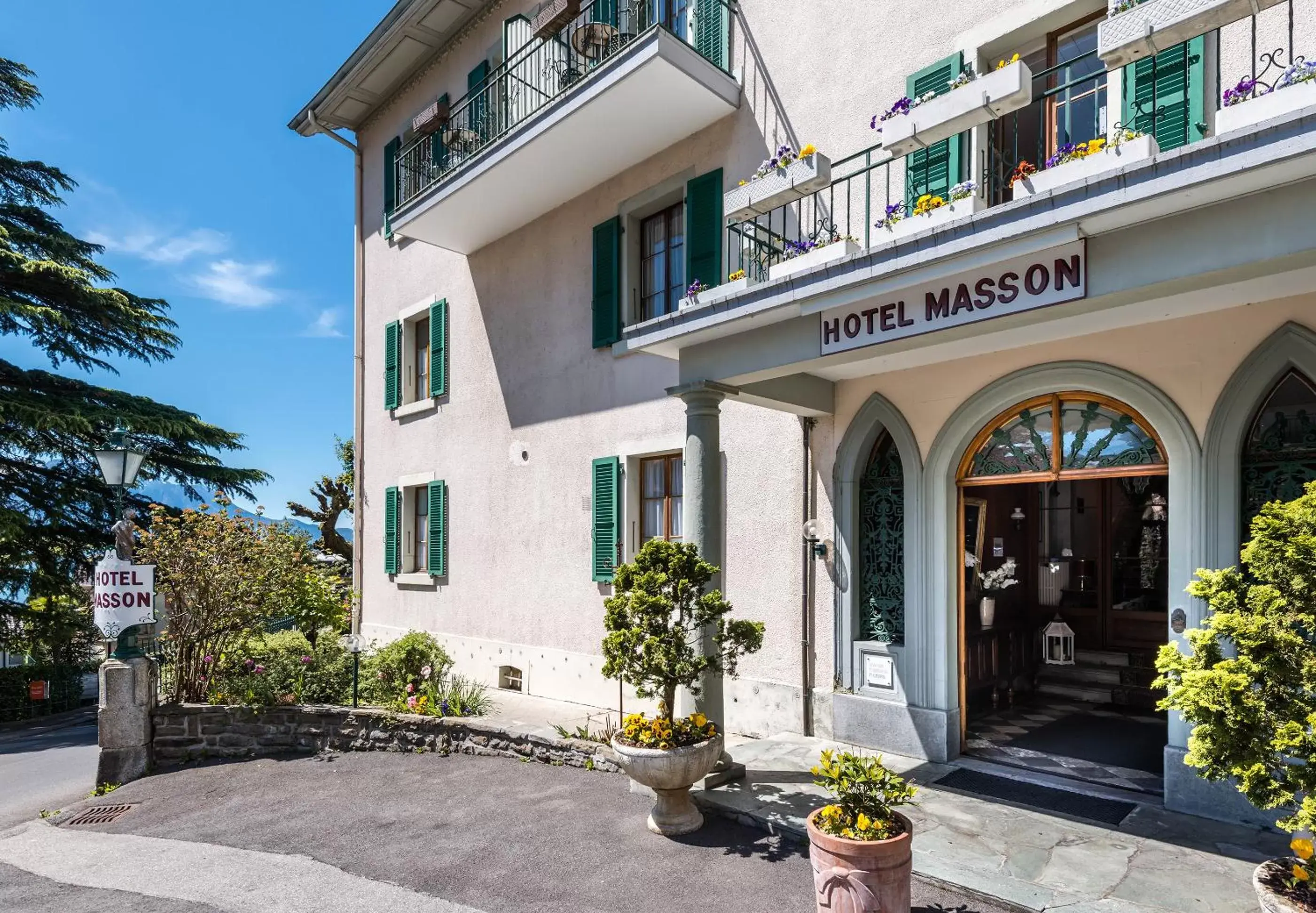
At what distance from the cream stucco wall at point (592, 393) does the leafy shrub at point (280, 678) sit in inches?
90.1

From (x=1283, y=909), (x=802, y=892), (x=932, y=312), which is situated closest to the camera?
(x=1283, y=909)

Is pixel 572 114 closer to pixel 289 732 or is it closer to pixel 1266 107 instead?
pixel 1266 107

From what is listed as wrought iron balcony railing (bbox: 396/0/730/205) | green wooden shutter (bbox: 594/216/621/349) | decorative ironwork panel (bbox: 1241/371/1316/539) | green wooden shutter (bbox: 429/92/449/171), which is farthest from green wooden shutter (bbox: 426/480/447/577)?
decorative ironwork panel (bbox: 1241/371/1316/539)

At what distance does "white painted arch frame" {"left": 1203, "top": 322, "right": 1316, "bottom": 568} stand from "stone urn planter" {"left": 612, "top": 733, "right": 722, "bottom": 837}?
3778 mm

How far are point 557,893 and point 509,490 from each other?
6.97 metres

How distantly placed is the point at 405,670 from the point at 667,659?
5.27m

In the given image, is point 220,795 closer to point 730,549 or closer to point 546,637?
point 546,637

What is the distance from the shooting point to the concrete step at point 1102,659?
9.86m

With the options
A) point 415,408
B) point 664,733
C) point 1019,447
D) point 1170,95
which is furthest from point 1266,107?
point 415,408

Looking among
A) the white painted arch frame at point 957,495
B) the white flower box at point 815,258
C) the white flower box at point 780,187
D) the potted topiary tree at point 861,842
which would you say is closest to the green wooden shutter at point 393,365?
the white flower box at point 780,187

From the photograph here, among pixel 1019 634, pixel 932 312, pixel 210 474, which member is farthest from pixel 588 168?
pixel 210 474

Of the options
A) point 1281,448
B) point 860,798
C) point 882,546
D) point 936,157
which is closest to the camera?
point 860,798

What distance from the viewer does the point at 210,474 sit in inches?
706

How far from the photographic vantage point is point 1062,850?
4.96 meters
